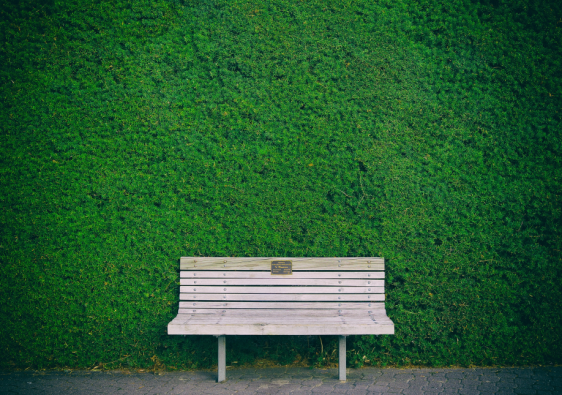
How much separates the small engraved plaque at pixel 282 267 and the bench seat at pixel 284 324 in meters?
0.41

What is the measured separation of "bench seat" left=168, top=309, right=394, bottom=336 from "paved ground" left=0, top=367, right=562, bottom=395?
60 centimetres

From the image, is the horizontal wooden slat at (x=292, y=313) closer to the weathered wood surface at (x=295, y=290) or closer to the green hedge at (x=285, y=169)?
the weathered wood surface at (x=295, y=290)

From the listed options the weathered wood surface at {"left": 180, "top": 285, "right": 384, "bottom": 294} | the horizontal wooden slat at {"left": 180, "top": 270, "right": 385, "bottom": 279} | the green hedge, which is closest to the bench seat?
the weathered wood surface at {"left": 180, "top": 285, "right": 384, "bottom": 294}

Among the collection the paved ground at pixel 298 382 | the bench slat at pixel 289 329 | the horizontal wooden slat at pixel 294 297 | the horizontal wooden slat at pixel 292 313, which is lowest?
the paved ground at pixel 298 382

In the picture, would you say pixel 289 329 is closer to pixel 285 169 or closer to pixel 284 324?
pixel 284 324

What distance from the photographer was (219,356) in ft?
Result: 11.8

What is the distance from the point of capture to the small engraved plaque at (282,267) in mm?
3797

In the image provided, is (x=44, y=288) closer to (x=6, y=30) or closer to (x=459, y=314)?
(x=6, y=30)

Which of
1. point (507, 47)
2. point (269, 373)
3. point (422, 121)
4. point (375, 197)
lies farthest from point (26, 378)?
point (507, 47)

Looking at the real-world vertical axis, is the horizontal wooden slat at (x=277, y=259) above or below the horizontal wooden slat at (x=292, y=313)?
above

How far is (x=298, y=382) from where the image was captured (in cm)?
359

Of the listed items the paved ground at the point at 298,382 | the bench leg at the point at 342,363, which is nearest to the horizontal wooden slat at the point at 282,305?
the bench leg at the point at 342,363

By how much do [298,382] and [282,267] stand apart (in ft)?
3.61

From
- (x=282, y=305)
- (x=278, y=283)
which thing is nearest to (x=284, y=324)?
(x=282, y=305)
